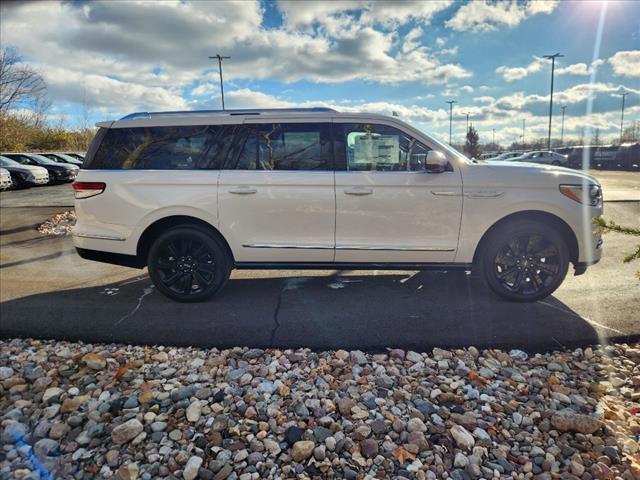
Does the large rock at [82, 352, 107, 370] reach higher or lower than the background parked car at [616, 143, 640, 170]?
lower

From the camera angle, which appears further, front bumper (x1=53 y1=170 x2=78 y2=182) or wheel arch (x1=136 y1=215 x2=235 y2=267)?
front bumper (x1=53 y1=170 x2=78 y2=182)

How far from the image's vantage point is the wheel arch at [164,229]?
459 cm

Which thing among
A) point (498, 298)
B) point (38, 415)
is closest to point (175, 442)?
point (38, 415)

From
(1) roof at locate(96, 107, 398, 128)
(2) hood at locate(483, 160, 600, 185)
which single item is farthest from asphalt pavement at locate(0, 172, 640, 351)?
(1) roof at locate(96, 107, 398, 128)

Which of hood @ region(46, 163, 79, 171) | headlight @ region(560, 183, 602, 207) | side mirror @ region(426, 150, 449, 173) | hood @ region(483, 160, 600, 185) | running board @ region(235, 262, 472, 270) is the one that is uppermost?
hood @ region(46, 163, 79, 171)


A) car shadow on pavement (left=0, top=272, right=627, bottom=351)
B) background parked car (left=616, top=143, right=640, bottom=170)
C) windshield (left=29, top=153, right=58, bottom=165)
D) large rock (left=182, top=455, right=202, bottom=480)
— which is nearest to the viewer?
large rock (left=182, top=455, right=202, bottom=480)

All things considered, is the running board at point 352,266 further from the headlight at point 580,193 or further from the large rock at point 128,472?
the large rock at point 128,472

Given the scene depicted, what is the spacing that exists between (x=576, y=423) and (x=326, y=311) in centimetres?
243

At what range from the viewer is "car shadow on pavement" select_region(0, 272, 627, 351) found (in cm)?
373

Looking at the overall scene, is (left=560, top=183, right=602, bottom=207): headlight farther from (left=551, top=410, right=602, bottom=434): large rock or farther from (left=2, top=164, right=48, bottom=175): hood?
(left=2, top=164, right=48, bottom=175): hood

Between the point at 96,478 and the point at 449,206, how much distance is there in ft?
12.1

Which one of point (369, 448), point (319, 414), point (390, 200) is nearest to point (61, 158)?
point (390, 200)

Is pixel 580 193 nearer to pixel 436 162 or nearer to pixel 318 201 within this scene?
pixel 436 162

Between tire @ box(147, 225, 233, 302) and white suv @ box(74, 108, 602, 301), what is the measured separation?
0.02 m
